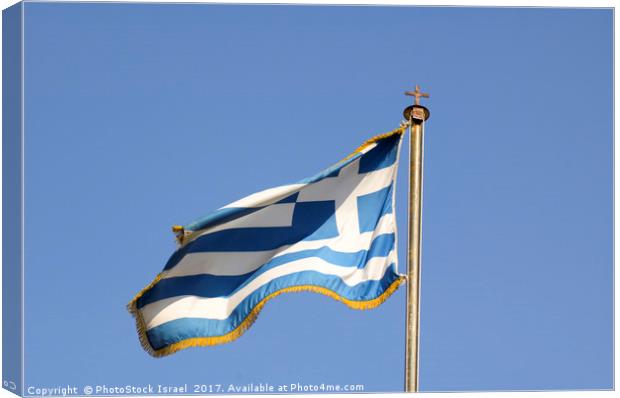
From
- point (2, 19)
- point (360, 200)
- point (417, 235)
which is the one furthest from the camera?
point (2, 19)

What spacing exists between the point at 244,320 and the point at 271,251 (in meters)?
0.83

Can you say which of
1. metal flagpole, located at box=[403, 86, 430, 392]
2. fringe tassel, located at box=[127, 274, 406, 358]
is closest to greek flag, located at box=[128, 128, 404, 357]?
fringe tassel, located at box=[127, 274, 406, 358]

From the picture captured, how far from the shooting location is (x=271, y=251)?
1942cm

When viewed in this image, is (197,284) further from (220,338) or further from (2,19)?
(2,19)

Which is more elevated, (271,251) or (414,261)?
(271,251)

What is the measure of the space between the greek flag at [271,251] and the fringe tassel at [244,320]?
0.01 m

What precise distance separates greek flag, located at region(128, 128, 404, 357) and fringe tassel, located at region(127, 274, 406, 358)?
11 millimetres

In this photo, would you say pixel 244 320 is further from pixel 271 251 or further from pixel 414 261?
pixel 414 261

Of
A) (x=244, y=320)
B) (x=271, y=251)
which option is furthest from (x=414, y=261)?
(x=244, y=320)

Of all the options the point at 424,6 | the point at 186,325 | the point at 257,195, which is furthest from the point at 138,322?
the point at 424,6

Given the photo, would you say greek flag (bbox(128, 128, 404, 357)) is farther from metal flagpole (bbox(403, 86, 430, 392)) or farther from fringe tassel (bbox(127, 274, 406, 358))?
metal flagpole (bbox(403, 86, 430, 392))

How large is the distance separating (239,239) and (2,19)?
4.01 metres

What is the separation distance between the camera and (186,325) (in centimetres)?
1962

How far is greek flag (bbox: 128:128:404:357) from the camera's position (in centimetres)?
1903
